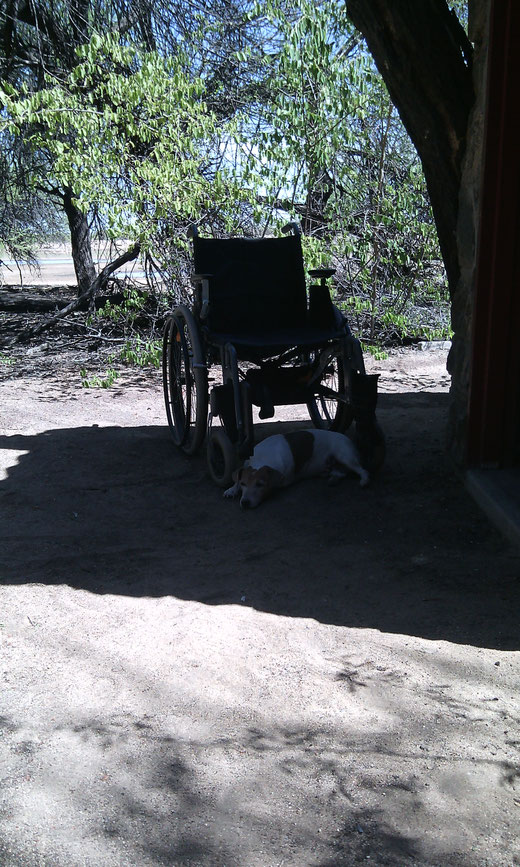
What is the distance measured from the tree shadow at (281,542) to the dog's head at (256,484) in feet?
0.21

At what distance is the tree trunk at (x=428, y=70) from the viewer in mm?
4262

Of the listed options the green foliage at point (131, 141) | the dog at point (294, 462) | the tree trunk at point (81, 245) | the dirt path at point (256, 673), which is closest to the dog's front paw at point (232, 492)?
the dog at point (294, 462)

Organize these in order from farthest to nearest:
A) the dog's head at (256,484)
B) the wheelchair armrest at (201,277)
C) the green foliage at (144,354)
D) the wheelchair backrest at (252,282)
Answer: the green foliage at (144,354)
the wheelchair backrest at (252,282)
the wheelchair armrest at (201,277)
the dog's head at (256,484)

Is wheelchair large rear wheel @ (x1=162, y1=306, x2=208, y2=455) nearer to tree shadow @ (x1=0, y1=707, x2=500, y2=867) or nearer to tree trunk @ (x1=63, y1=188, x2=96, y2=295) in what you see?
tree shadow @ (x1=0, y1=707, x2=500, y2=867)

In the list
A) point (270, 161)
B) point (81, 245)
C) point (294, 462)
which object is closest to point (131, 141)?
point (270, 161)

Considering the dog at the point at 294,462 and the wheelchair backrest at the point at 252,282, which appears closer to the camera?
the dog at the point at 294,462

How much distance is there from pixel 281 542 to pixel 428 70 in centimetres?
256

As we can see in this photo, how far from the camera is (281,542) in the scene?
4211mm

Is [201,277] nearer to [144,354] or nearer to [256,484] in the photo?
[256,484]

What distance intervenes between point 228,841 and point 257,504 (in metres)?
2.67

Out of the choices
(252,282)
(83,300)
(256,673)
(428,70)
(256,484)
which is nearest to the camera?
(256,673)

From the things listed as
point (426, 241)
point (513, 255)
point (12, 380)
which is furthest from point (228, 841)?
point (426, 241)

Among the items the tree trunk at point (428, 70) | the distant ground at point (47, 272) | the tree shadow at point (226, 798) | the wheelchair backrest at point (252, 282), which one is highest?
the tree trunk at point (428, 70)

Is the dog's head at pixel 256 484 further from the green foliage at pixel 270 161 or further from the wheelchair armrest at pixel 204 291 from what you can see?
the green foliage at pixel 270 161
